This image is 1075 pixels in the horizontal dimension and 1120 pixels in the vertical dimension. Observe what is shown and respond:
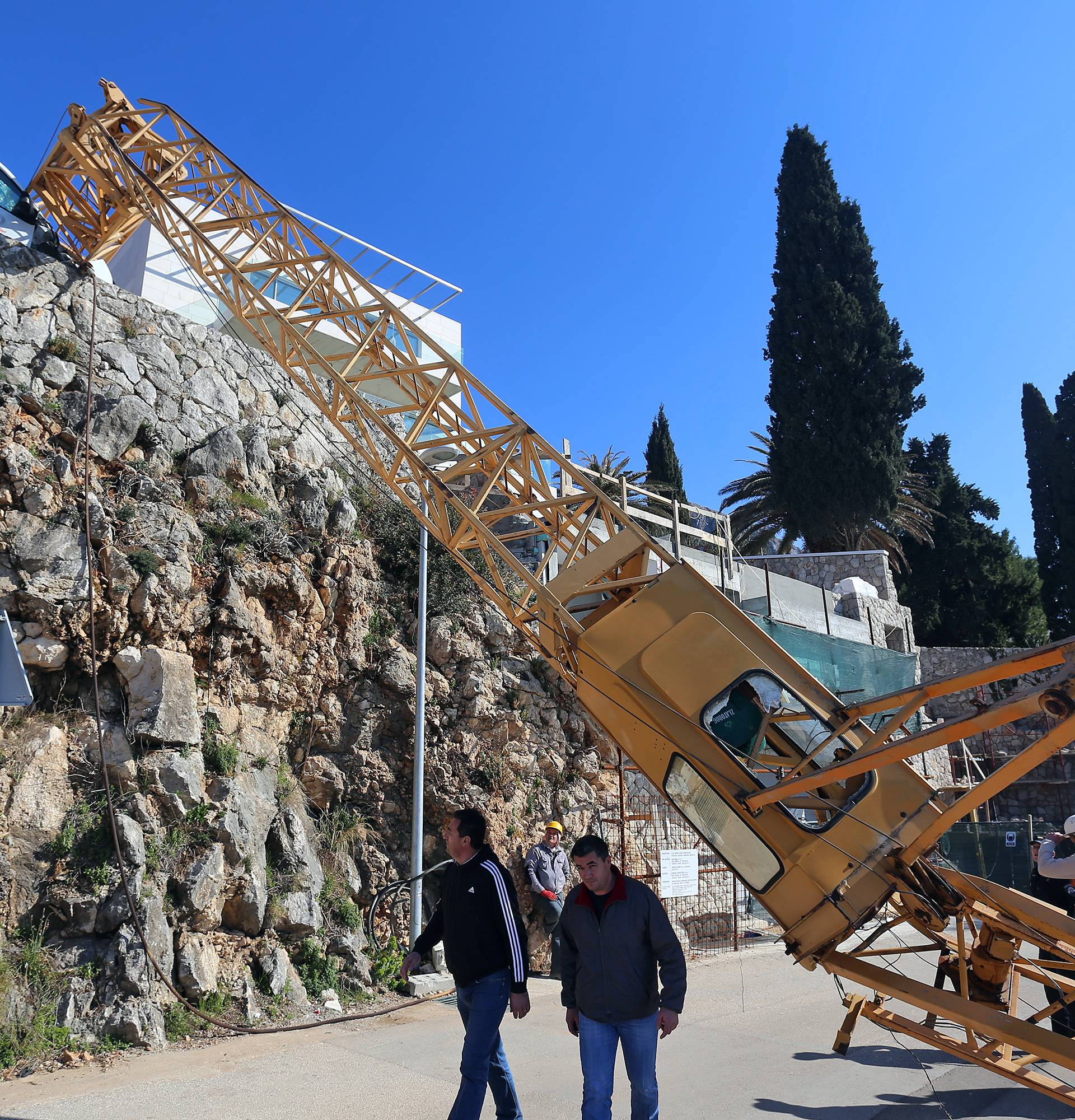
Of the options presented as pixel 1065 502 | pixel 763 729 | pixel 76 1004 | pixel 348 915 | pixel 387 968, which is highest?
pixel 1065 502

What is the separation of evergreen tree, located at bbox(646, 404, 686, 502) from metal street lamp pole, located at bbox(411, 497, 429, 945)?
74.5 ft

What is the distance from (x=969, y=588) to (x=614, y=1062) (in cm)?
3316

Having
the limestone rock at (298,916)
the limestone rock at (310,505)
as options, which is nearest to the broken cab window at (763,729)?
the limestone rock at (298,916)

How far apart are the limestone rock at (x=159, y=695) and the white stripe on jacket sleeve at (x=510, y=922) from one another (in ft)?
17.8

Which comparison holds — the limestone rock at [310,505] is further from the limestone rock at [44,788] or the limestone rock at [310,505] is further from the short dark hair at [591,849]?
the short dark hair at [591,849]

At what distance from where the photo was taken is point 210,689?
10.1 meters

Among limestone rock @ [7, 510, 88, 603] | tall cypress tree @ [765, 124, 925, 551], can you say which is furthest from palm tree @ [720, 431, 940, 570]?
limestone rock @ [7, 510, 88, 603]

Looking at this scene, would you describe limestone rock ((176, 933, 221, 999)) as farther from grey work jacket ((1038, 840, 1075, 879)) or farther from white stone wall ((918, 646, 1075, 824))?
white stone wall ((918, 646, 1075, 824))

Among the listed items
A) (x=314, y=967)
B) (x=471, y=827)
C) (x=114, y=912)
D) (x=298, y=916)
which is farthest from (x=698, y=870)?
(x=471, y=827)

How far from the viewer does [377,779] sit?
1123cm

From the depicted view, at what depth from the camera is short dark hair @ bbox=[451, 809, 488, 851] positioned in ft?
16.7

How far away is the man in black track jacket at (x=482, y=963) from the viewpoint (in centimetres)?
470

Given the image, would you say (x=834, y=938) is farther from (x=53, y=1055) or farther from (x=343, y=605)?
(x=343, y=605)

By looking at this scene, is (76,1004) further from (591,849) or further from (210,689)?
(591,849)
